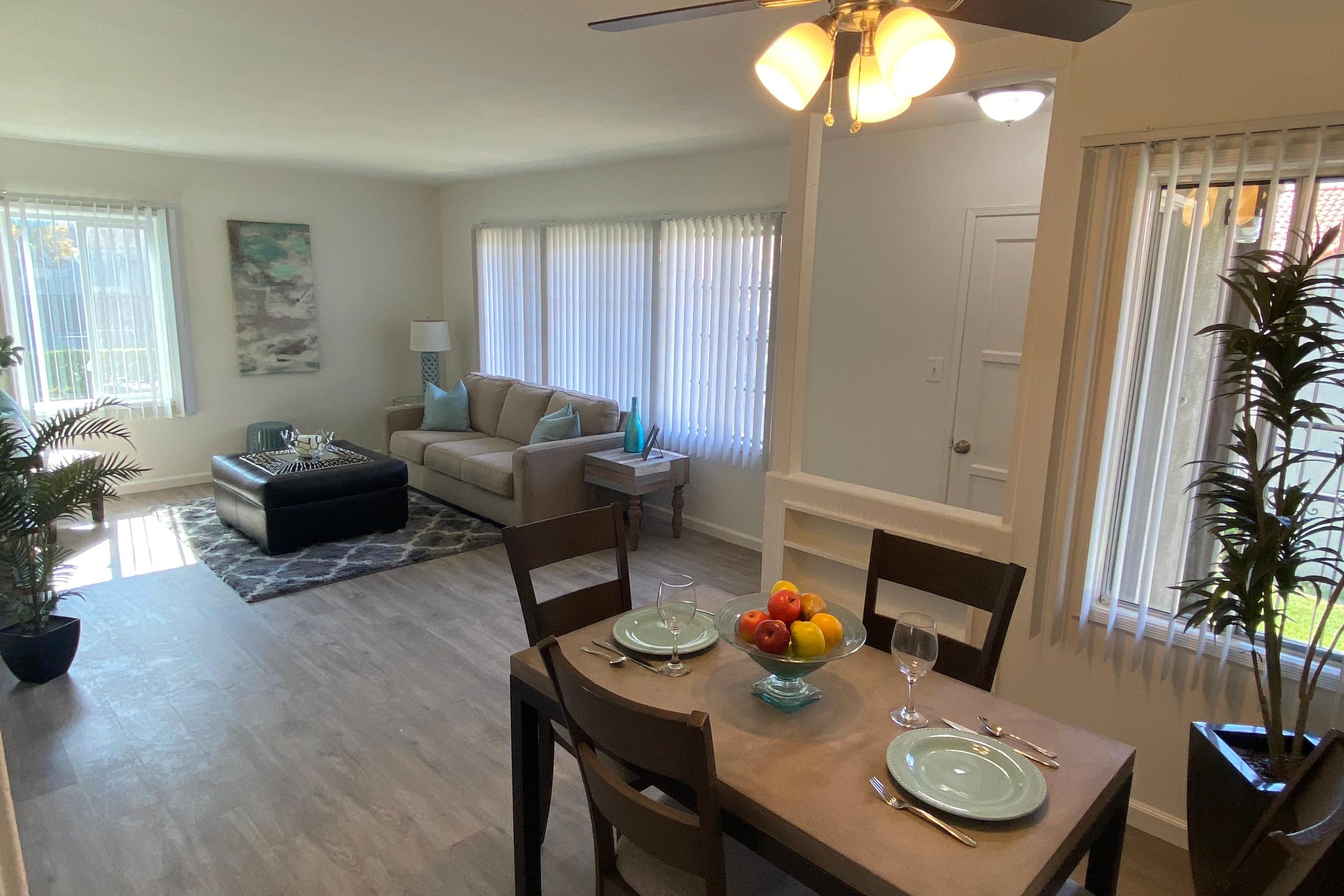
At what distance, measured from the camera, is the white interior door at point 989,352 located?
356 centimetres

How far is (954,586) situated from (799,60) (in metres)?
1.40

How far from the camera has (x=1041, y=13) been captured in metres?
1.33

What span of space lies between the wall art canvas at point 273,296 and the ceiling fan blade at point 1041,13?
242 inches

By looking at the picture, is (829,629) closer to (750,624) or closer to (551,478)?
(750,624)

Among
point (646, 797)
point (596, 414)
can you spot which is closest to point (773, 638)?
point (646, 797)

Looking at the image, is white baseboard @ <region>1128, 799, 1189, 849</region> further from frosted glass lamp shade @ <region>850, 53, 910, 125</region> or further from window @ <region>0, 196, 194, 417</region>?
window @ <region>0, 196, 194, 417</region>

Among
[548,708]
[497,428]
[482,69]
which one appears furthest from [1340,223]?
[497,428]

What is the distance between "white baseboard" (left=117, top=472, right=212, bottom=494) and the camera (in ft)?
19.1

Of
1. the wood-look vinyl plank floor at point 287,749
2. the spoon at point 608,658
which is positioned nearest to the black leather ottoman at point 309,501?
the wood-look vinyl plank floor at point 287,749

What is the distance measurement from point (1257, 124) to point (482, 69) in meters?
2.60

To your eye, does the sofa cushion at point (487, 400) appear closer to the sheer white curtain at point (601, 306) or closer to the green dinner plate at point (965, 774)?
the sheer white curtain at point (601, 306)

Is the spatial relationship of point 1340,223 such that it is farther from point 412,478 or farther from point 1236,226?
point 412,478

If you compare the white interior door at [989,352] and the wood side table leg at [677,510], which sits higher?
the white interior door at [989,352]

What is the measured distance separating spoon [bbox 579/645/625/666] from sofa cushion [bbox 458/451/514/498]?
10.1 feet
